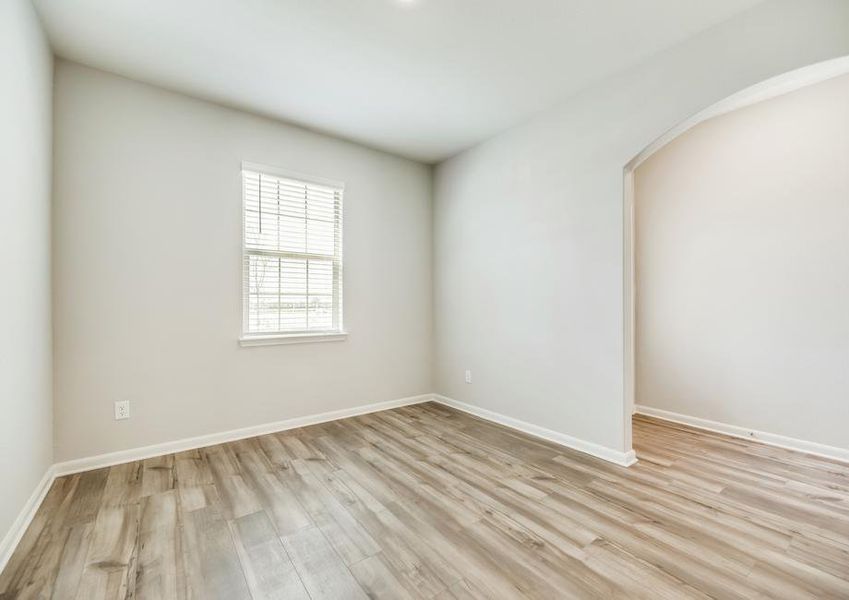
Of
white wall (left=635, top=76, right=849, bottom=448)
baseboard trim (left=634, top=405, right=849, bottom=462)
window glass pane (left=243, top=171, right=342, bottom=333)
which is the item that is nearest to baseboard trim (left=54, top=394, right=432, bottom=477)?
window glass pane (left=243, top=171, right=342, bottom=333)

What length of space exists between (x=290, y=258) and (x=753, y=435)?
4288mm

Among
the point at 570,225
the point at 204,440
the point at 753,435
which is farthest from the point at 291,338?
the point at 753,435

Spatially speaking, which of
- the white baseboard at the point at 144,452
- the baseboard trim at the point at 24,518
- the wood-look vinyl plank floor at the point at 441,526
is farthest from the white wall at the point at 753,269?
the baseboard trim at the point at 24,518

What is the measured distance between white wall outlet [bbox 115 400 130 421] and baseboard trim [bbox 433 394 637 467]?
2889 mm

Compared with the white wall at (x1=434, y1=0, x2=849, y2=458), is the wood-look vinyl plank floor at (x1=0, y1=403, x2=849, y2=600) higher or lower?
lower

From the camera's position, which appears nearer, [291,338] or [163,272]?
[163,272]

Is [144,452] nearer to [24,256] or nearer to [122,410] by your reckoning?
[122,410]

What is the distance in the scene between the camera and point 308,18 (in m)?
2.22

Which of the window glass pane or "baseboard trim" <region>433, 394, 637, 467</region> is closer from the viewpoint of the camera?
"baseboard trim" <region>433, 394, 637, 467</region>

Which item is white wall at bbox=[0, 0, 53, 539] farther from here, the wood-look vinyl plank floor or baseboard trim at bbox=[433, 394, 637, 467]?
baseboard trim at bbox=[433, 394, 637, 467]

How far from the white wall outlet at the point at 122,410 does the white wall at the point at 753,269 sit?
457 cm

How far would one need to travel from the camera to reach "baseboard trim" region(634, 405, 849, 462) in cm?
284

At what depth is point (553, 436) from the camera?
3195 millimetres

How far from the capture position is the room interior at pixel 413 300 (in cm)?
182
